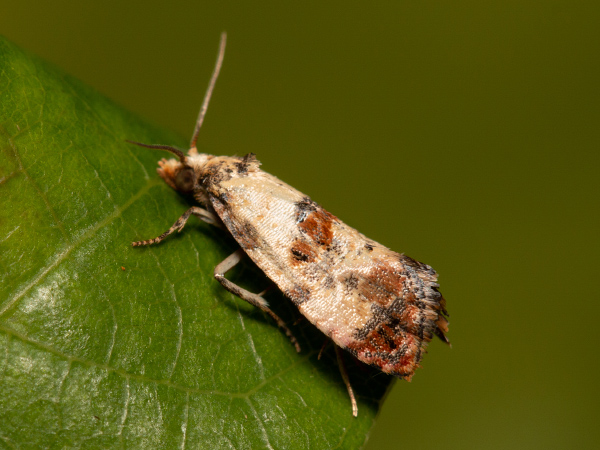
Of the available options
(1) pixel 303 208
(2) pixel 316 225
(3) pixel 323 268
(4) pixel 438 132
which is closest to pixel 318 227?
(2) pixel 316 225

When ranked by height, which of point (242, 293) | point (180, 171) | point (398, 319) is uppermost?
point (180, 171)

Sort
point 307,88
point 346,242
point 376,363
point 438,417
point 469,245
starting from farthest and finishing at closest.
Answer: point 307,88, point 469,245, point 438,417, point 346,242, point 376,363

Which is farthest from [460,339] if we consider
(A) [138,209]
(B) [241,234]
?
(A) [138,209]

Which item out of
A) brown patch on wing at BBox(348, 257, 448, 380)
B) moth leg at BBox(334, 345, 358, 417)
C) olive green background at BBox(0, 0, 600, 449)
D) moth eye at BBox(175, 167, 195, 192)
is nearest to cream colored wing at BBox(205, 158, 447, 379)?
brown patch on wing at BBox(348, 257, 448, 380)

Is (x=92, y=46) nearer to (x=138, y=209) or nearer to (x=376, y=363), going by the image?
(x=138, y=209)

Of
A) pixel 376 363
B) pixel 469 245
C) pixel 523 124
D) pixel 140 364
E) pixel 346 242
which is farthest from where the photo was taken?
pixel 523 124

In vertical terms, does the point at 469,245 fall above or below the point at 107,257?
above

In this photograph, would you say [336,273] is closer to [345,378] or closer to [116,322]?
[345,378]

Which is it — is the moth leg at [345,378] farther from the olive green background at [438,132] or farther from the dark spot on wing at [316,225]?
the olive green background at [438,132]
